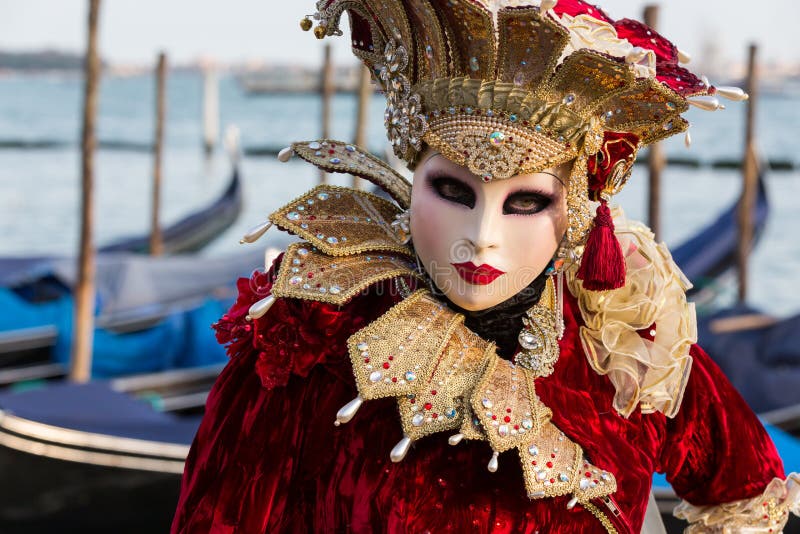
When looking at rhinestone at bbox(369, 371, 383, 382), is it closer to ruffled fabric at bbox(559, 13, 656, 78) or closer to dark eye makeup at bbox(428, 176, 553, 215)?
dark eye makeup at bbox(428, 176, 553, 215)

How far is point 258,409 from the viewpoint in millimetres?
1417

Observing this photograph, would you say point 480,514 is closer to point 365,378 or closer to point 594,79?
point 365,378

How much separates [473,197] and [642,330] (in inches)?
14.4

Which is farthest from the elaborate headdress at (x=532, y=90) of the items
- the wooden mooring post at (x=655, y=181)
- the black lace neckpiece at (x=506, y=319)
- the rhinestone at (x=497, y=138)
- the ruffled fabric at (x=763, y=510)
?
the wooden mooring post at (x=655, y=181)

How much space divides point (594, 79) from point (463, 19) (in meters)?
0.19

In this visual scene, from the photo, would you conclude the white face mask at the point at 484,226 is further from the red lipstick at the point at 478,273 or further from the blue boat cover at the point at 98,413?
the blue boat cover at the point at 98,413

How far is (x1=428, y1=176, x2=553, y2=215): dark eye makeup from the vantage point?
1.38 m

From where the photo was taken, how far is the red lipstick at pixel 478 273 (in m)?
1.38

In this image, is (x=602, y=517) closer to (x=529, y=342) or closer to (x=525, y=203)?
(x=529, y=342)

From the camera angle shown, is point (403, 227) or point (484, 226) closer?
point (484, 226)

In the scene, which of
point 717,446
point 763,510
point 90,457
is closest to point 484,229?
point 717,446

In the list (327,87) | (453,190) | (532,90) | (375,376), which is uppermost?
(532,90)

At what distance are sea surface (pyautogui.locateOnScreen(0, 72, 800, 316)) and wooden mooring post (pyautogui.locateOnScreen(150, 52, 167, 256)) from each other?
1398 mm

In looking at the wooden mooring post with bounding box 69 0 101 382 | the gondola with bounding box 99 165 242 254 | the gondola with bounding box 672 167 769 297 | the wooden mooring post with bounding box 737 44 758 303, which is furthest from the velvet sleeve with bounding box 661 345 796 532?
the gondola with bounding box 99 165 242 254
